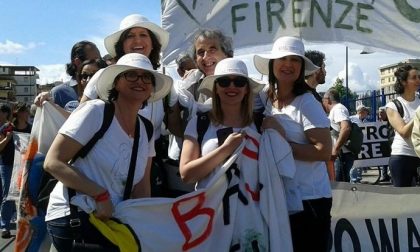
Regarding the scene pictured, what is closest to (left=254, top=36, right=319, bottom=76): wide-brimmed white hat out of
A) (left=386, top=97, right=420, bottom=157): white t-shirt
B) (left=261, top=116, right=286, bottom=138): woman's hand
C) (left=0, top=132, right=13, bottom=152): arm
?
(left=261, top=116, right=286, bottom=138): woman's hand

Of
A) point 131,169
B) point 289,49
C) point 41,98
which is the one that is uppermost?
point 289,49

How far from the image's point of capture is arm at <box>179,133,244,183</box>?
10.9 feet

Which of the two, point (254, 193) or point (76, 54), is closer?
point (254, 193)

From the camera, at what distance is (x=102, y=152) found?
306 cm

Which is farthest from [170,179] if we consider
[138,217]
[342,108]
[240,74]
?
[342,108]

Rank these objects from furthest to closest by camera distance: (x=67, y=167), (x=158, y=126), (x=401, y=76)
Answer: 1. (x=401, y=76)
2. (x=158, y=126)
3. (x=67, y=167)

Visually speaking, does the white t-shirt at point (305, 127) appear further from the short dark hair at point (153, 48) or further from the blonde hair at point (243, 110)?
the short dark hair at point (153, 48)

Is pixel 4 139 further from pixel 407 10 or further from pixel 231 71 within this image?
pixel 407 10

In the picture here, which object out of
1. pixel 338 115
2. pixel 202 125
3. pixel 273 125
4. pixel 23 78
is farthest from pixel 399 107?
pixel 23 78

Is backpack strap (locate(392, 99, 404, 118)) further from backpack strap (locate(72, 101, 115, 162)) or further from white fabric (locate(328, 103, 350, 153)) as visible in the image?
backpack strap (locate(72, 101, 115, 162))

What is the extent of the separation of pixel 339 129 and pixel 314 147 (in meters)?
5.87

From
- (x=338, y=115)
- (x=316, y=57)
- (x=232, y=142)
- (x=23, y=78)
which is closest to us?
(x=232, y=142)

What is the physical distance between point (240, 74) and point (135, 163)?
847mm

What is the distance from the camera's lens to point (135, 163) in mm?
3189
